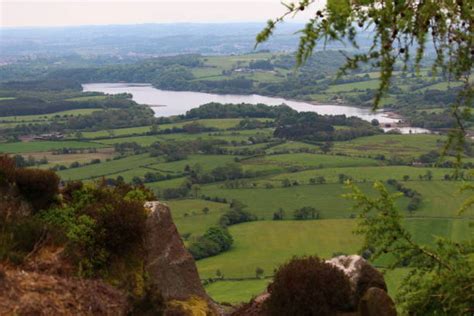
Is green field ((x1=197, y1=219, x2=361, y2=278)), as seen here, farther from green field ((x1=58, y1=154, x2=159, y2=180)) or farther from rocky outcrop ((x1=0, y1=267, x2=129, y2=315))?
rocky outcrop ((x1=0, y1=267, x2=129, y2=315))

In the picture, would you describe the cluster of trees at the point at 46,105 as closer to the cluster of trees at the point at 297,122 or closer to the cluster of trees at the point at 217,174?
the cluster of trees at the point at 297,122

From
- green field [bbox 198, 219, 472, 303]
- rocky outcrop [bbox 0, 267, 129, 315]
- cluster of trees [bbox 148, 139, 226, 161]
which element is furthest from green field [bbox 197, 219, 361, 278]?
rocky outcrop [bbox 0, 267, 129, 315]

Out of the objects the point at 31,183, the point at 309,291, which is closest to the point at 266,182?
the point at 31,183

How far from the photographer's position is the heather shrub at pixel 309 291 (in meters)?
13.9

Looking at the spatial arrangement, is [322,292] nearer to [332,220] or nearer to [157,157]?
[332,220]

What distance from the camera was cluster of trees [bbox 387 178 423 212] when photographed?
241 ft

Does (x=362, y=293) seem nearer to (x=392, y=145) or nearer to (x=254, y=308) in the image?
(x=254, y=308)

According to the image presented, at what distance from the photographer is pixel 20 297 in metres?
10.0

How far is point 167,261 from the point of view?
16.8 metres

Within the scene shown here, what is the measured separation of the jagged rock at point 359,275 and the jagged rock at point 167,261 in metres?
4.44

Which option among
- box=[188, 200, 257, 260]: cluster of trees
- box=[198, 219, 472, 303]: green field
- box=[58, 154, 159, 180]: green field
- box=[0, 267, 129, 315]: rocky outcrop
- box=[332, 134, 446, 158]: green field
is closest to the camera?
box=[0, 267, 129, 315]: rocky outcrop

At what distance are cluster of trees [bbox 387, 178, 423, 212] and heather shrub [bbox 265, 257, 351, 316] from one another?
6135cm

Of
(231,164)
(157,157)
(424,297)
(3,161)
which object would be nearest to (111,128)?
→ (157,157)

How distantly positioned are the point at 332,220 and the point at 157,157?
45613 millimetres
